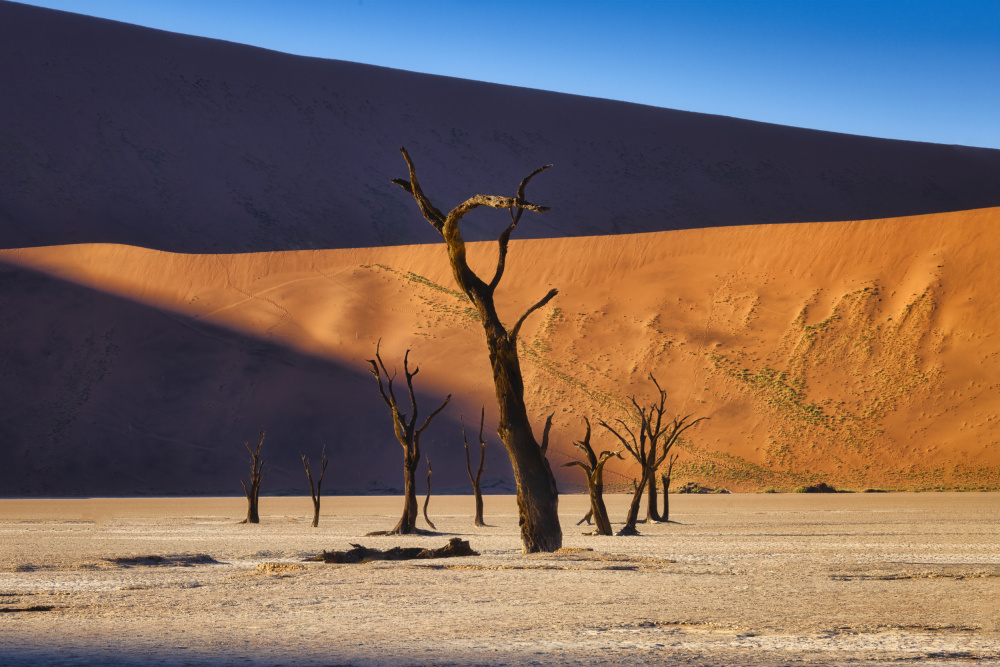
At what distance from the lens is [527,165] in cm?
9144

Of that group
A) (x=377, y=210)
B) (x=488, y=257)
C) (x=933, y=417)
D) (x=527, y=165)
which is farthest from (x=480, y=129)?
(x=933, y=417)

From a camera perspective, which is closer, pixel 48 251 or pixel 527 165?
pixel 48 251

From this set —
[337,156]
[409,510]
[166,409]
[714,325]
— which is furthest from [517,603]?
[337,156]

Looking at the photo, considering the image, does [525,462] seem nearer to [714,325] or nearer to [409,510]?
[409,510]

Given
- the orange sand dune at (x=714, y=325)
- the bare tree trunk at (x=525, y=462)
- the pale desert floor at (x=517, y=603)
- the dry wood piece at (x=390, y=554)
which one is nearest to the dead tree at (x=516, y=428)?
the bare tree trunk at (x=525, y=462)

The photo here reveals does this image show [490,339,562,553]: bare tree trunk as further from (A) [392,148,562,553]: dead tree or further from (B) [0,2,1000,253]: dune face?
(B) [0,2,1000,253]: dune face

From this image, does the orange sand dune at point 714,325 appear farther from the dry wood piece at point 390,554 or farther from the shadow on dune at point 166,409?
the dry wood piece at point 390,554

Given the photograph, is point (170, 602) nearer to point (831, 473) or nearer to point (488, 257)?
point (831, 473)

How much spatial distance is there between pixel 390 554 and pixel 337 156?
7658 centimetres

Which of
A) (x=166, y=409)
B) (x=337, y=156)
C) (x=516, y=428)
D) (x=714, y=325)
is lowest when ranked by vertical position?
(x=516, y=428)

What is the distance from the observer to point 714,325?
5516cm

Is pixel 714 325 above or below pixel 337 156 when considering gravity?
below

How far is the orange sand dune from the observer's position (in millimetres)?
47312

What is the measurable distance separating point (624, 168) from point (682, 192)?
5.73 metres
